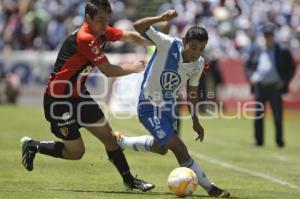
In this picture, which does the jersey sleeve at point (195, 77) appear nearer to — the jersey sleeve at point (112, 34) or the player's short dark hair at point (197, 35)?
the player's short dark hair at point (197, 35)

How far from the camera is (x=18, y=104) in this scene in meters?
30.7

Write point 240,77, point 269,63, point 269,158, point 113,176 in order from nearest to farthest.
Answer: point 113,176 → point 269,158 → point 269,63 → point 240,77

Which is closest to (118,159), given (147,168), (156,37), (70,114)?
(70,114)

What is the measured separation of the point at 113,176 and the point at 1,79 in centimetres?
1783

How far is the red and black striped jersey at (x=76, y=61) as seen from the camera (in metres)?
10.7

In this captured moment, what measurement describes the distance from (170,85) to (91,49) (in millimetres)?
1184

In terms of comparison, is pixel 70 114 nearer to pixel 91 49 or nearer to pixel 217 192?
pixel 91 49

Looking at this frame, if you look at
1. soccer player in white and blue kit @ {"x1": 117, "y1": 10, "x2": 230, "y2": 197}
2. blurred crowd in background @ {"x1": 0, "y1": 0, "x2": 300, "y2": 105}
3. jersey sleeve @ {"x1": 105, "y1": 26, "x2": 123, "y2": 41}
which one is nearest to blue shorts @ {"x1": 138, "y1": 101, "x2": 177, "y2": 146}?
soccer player in white and blue kit @ {"x1": 117, "y1": 10, "x2": 230, "y2": 197}

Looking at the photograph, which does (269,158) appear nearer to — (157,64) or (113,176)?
(113,176)

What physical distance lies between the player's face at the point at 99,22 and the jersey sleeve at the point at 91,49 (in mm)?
171

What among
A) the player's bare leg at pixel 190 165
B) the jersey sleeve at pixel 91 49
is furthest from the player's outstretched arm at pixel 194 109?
the jersey sleeve at pixel 91 49

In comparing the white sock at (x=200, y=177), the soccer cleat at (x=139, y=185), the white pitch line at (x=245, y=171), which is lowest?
the white pitch line at (x=245, y=171)

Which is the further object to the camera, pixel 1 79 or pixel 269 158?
pixel 1 79

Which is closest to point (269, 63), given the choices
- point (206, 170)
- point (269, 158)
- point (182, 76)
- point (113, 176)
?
point (269, 158)
